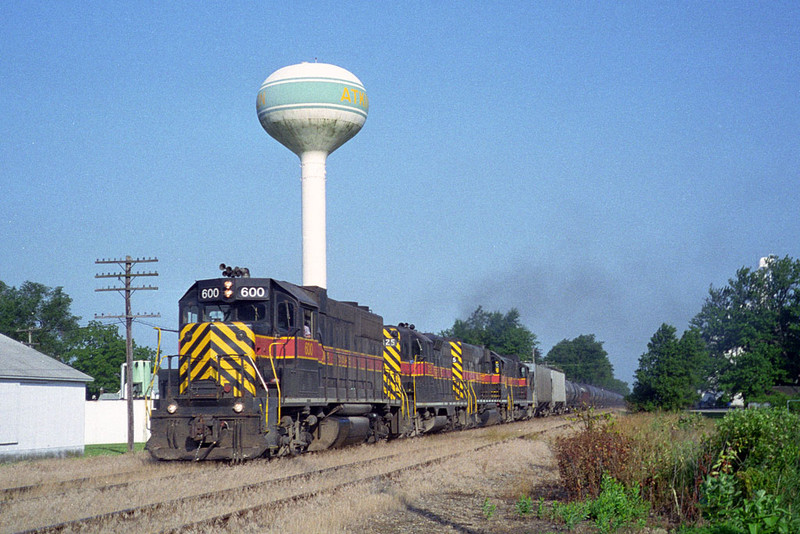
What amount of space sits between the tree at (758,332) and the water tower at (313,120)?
29314 millimetres

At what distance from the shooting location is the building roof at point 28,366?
26413 mm

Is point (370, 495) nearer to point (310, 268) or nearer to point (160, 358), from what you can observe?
point (160, 358)

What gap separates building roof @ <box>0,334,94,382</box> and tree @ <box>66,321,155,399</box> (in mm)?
54045

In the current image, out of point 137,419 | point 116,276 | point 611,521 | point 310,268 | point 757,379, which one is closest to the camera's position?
point 611,521

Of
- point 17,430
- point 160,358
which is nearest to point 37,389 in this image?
point 17,430

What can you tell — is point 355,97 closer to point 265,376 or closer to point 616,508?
point 265,376

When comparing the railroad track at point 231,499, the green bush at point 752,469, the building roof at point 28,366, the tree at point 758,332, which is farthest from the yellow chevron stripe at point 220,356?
the tree at point 758,332

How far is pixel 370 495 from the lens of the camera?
40.9 ft

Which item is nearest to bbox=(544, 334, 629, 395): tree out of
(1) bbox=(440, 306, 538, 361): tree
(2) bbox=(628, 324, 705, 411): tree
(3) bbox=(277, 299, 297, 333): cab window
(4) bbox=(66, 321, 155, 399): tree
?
(1) bbox=(440, 306, 538, 361): tree

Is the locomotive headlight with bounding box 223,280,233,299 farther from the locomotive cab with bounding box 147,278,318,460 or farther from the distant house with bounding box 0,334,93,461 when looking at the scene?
the distant house with bounding box 0,334,93,461

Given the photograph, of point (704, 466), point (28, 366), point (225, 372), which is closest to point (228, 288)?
point (225, 372)

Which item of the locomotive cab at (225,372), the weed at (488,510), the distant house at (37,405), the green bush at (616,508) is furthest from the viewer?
the distant house at (37,405)

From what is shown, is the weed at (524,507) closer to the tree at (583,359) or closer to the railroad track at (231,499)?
the railroad track at (231,499)

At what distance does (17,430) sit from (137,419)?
20642mm
